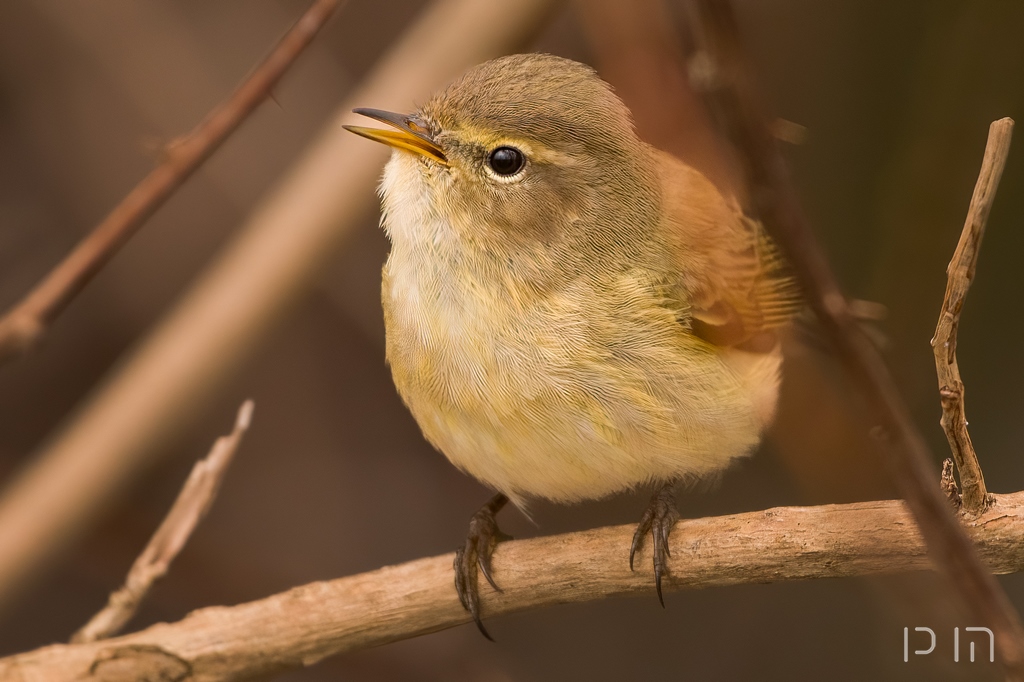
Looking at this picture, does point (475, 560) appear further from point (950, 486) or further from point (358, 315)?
point (358, 315)

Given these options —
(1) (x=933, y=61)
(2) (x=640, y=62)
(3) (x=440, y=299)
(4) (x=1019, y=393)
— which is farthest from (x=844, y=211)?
(3) (x=440, y=299)

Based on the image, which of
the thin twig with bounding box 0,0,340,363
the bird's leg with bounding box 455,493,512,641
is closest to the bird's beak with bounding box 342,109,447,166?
the thin twig with bounding box 0,0,340,363

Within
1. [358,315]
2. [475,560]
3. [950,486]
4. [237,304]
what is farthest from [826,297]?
[358,315]

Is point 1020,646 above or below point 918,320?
below

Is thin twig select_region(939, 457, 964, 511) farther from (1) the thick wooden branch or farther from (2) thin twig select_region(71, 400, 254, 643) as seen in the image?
(2) thin twig select_region(71, 400, 254, 643)

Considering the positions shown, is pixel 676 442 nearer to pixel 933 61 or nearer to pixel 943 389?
pixel 943 389

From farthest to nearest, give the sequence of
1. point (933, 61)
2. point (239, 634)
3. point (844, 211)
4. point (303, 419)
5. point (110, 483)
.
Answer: point (303, 419) → point (844, 211) → point (933, 61) → point (110, 483) → point (239, 634)

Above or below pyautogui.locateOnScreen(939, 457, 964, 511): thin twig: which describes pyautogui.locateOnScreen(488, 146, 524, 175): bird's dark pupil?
above
